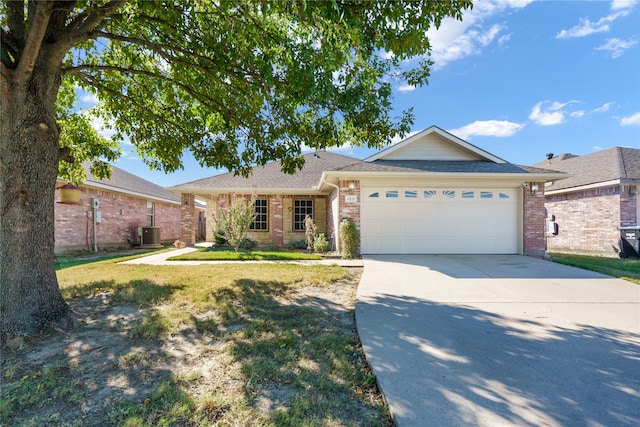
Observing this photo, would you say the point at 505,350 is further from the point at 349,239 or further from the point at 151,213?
the point at 151,213

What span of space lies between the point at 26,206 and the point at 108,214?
12.6 m

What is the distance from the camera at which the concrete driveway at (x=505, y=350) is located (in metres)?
2.16

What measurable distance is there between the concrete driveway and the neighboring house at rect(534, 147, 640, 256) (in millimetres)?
8484

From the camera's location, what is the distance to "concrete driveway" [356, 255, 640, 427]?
2.16m

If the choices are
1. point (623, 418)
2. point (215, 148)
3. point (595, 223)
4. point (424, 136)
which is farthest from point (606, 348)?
point (595, 223)

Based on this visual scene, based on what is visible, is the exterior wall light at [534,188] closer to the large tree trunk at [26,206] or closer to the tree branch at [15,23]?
the large tree trunk at [26,206]

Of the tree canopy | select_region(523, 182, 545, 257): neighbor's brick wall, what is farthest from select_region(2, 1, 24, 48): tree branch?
select_region(523, 182, 545, 257): neighbor's brick wall

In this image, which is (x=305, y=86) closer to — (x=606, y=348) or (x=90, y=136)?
(x=606, y=348)

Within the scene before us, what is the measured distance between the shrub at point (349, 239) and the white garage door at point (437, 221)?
513 mm

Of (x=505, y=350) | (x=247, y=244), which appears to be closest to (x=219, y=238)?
(x=247, y=244)

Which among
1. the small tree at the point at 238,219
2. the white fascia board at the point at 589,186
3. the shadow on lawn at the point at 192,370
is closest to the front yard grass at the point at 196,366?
the shadow on lawn at the point at 192,370

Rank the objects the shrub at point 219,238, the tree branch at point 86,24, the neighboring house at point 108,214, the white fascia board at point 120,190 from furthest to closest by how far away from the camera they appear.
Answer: the shrub at point 219,238 → the white fascia board at point 120,190 → the neighboring house at point 108,214 → the tree branch at point 86,24

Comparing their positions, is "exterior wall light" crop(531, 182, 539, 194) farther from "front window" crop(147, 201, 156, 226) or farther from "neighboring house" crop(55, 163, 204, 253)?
"front window" crop(147, 201, 156, 226)

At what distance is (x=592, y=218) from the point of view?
42.9ft
